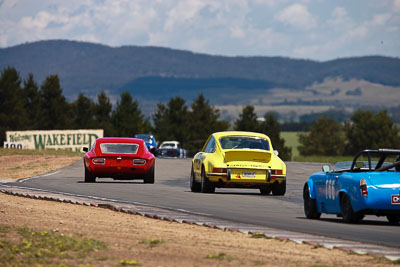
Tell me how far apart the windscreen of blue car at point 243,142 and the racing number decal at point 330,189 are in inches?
302

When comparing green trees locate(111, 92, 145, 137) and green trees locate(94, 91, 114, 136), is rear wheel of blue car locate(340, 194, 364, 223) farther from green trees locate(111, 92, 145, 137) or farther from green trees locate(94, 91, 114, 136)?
green trees locate(94, 91, 114, 136)

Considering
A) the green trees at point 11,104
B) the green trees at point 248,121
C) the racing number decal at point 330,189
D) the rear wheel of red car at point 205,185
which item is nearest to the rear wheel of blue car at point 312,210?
the racing number decal at point 330,189

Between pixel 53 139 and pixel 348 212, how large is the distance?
64.9 meters

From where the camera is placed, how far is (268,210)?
59.4 ft

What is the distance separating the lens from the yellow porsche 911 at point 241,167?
888 inches

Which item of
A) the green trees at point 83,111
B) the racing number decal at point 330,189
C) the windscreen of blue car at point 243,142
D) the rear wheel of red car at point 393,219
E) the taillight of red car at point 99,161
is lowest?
the rear wheel of red car at point 393,219

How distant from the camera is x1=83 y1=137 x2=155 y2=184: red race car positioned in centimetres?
2728

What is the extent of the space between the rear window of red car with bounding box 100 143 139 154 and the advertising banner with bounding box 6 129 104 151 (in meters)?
47.7

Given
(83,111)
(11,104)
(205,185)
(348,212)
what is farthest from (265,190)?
(83,111)

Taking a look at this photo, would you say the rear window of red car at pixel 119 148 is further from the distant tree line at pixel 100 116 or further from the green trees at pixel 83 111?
the green trees at pixel 83 111

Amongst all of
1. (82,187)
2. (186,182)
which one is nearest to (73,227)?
(82,187)

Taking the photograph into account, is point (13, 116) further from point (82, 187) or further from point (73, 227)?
point (73, 227)

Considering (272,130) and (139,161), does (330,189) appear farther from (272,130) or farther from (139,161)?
(272,130)

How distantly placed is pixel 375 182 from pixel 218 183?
8632 mm
